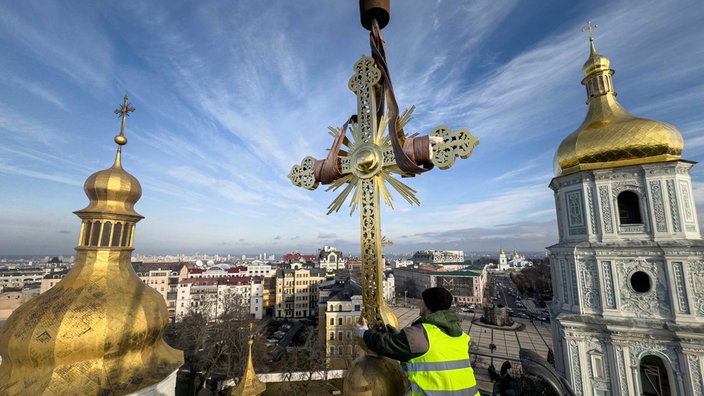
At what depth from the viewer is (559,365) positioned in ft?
45.9

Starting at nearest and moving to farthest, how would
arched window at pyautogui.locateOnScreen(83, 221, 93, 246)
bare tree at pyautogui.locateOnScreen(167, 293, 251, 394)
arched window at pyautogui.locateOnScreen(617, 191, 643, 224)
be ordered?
arched window at pyautogui.locateOnScreen(83, 221, 93, 246), arched window at pyautogui.locateOnScreen(617, 191, 643, 224), bare tree at pyautogui.locateOnScreen(167, 293, 251, 394)

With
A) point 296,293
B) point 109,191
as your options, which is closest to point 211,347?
point 109,191

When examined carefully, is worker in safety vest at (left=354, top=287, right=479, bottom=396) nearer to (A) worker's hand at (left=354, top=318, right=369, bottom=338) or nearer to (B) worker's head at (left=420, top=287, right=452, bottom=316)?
(B) worker's head at (left=420, top=287, right=452, bottom=316)

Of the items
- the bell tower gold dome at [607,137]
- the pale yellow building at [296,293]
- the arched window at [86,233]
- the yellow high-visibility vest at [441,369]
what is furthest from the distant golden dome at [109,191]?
the pale yellow building at [296,293]

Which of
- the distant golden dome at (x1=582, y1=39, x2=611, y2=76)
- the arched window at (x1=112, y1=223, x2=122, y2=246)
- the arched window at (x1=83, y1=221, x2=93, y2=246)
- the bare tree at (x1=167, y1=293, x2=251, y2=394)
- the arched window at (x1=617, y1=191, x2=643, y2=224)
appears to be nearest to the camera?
the arched window at (x1=83, y1=221, x2=93, y2=246)

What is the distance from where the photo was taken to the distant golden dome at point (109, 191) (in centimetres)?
594

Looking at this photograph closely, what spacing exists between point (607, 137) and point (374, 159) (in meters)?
14.7

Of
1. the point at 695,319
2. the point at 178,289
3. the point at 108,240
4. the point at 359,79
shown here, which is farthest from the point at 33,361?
the point at 178,289

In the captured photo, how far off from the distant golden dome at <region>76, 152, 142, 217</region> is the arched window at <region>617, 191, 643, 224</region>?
57.9 feet

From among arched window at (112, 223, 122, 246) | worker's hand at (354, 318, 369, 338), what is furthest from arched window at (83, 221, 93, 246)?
worker's hand at (354, 318, 369, 338)

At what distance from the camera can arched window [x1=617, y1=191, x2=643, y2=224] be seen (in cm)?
1319

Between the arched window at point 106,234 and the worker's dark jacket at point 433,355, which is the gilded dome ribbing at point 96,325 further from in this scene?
the worker's dark jacket at point 433,355

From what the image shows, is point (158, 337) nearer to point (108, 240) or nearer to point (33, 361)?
point (33, 361)

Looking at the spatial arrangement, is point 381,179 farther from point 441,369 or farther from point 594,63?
point 594,63
